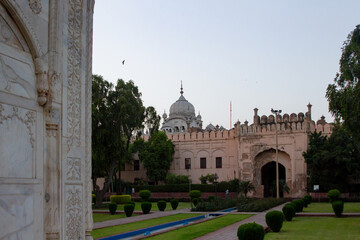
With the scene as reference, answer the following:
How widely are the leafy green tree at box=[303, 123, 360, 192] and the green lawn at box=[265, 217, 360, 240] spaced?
12.6 metres

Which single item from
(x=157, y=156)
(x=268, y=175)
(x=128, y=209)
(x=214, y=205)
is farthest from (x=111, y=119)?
(x=268, y=175)

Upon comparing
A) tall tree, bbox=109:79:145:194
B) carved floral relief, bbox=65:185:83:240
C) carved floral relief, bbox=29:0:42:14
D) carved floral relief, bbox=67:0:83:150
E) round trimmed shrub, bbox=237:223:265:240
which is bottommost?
round trimmed shrub, bbox=237:223:265:240

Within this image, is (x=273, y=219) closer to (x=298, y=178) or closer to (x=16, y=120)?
(x=16, y=120)

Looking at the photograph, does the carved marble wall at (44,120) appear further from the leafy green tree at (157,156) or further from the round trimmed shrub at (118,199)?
the leafy green tree at (157,156)

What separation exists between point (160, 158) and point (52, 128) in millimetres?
30183

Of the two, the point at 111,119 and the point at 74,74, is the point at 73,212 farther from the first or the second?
the point at 111,119

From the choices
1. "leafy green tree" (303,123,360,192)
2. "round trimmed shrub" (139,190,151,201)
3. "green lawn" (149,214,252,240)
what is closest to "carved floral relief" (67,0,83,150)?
"green lawn" (149,214,252,240)

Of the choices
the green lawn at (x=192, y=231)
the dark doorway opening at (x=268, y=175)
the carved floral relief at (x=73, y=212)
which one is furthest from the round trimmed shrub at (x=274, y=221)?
the dark doorway opening at (x=268, y=175)

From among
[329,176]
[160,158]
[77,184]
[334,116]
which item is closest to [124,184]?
[160,158]

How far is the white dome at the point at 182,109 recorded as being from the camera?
2067 inches

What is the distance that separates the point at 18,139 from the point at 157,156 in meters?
30.3

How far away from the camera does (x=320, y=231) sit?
12.0 m

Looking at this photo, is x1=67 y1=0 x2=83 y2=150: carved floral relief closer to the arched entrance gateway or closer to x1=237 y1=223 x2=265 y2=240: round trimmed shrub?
x1=237 y1=223 x2=265 y2=240: round trimmed shrub

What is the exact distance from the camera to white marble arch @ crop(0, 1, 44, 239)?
4449 millimetres
